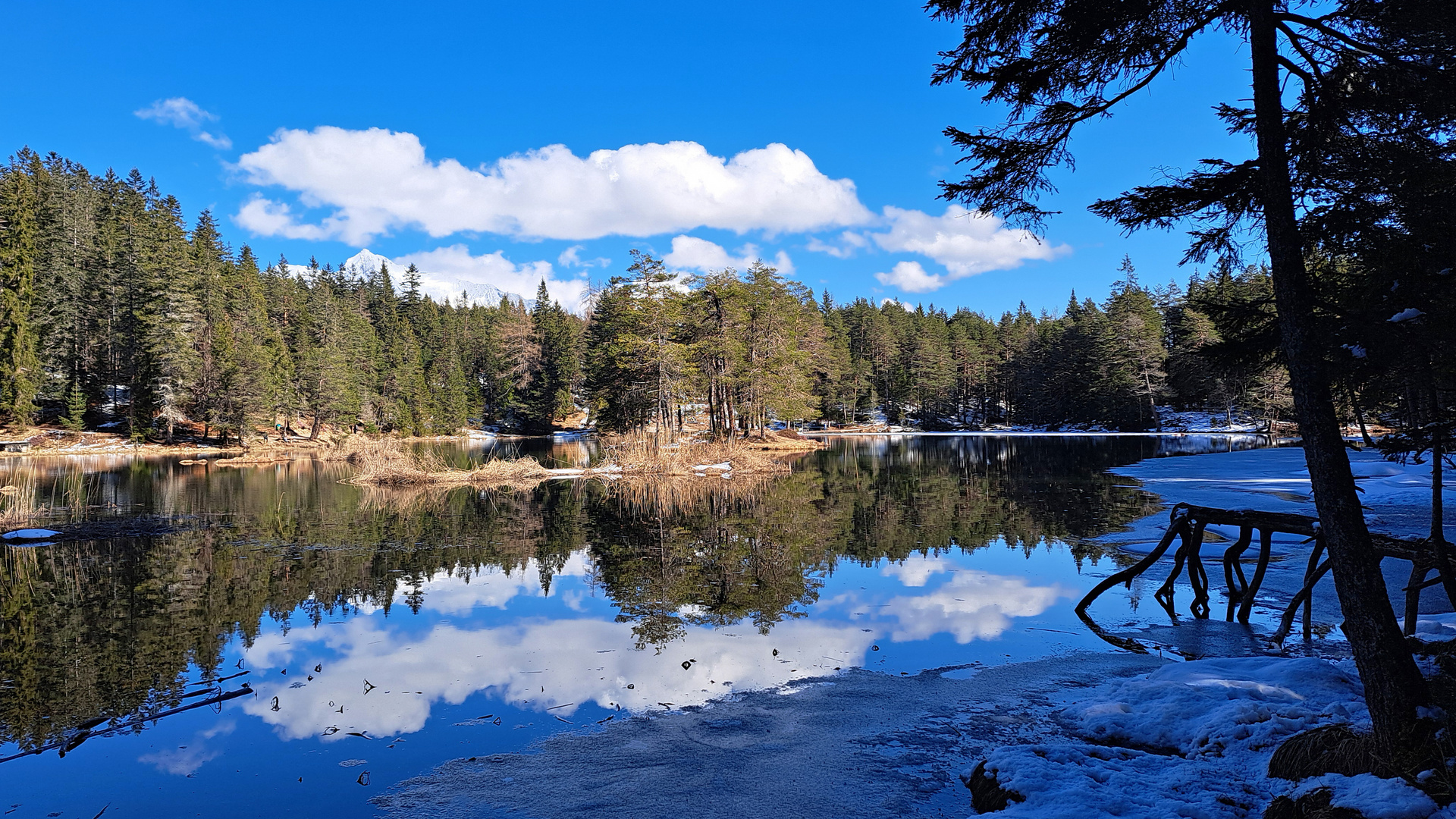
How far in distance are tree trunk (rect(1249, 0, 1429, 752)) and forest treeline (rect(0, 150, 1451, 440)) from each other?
10.0 m

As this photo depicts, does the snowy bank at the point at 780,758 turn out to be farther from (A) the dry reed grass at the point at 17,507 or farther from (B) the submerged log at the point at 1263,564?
(A) the dry reed grass at the point at 17,507

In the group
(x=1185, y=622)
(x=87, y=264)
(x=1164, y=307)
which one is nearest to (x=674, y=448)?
(x=1185, y=622)

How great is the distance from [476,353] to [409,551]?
8904 cm

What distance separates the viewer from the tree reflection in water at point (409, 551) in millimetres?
8922

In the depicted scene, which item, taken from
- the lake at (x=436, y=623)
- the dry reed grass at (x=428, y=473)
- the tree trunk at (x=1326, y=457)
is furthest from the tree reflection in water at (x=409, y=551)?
the tree trunk at (x=1326, y=457)

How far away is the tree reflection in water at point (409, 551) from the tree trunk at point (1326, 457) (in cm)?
661

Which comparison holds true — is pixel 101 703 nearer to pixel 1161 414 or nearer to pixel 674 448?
pixel 674 448

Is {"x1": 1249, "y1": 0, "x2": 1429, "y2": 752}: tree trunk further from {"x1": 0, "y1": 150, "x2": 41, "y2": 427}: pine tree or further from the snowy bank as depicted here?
{"x1": 0, "y1": 150, "x2": 41, "y2": 427}: pine tree

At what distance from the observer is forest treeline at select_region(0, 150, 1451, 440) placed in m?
46.7

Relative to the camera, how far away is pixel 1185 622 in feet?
30.9

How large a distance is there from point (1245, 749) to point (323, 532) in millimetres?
19441

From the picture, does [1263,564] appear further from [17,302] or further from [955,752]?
[17,302]

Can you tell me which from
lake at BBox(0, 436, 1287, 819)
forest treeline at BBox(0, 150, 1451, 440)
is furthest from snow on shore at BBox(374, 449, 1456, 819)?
forest treeline at BBox(0, 150, 1451, 440)

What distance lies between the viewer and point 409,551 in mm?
15961
